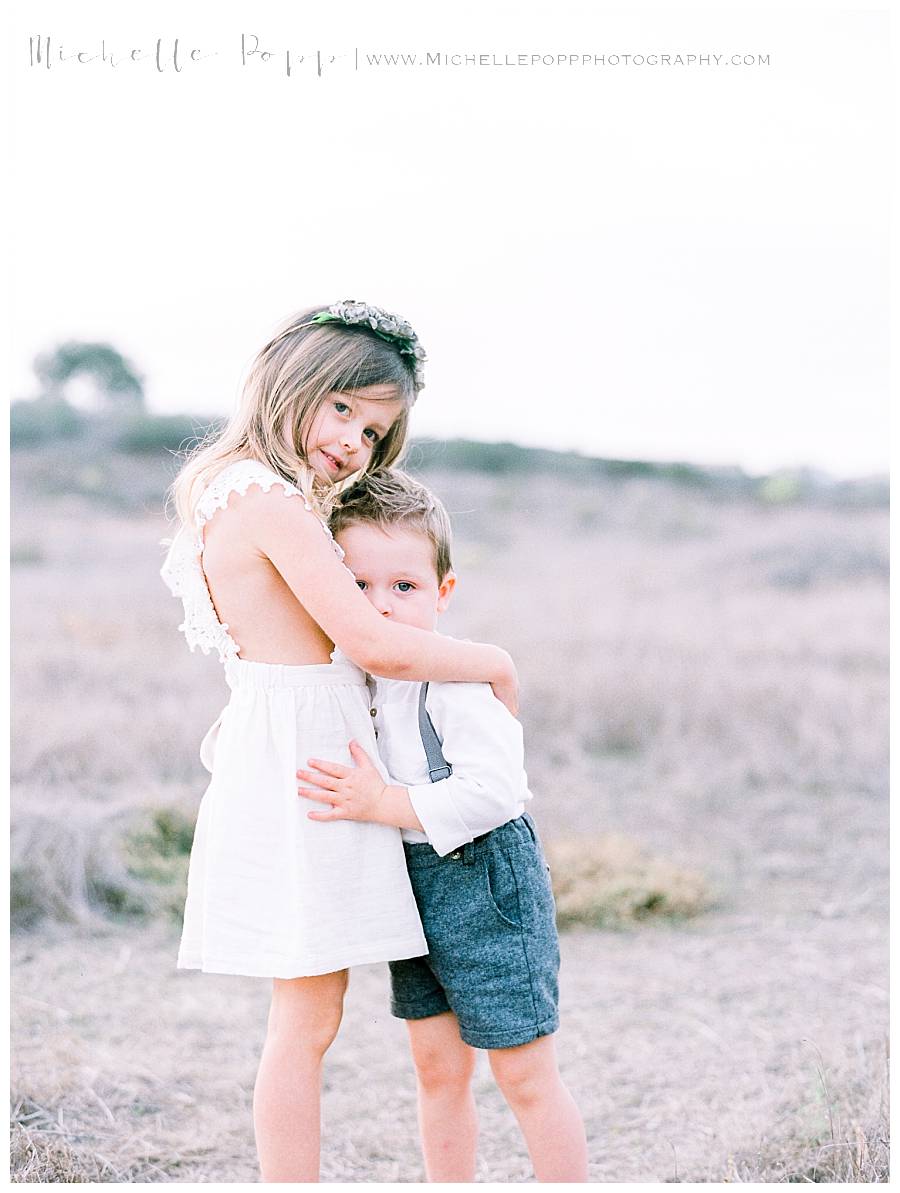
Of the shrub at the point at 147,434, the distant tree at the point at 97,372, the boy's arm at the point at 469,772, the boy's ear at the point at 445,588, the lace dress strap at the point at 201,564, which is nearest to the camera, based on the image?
the boy's arm at the point at 469,772

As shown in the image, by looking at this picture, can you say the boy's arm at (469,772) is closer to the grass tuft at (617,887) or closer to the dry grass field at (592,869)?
the dry grass field at (592,869)

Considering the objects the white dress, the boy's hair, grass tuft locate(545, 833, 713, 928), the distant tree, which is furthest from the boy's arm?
the distant tree

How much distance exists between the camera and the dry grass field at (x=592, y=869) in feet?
9.03

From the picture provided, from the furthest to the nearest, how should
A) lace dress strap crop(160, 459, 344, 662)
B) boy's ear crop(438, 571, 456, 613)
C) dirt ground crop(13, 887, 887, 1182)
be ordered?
dirt ground crop(13, 887, 887, 1182)
boy's ear crop(438, 571, 456, 613)
lace dress strap crop(160, 459, 344, 662)

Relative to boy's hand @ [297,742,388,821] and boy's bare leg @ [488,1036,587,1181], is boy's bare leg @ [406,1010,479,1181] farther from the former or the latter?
boy's hand @ [297,742,388,821]

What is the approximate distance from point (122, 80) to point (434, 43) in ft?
2.37

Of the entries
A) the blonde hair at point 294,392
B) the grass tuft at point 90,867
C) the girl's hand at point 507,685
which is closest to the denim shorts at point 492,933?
the girl's hand at point 507,685

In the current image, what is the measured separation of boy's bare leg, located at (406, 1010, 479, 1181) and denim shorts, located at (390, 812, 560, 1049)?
111mm

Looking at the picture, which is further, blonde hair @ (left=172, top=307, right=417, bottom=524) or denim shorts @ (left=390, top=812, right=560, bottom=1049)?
blonde hair @ (left=172, top=307, right=417, bottom=524)

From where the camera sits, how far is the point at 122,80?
2.61 meters

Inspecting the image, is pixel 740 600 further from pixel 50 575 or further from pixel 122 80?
pixel 122 80

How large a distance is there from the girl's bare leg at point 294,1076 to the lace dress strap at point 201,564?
596 mm

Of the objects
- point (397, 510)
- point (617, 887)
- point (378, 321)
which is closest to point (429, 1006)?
point (397, 510)

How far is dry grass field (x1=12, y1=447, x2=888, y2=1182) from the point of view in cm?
275
